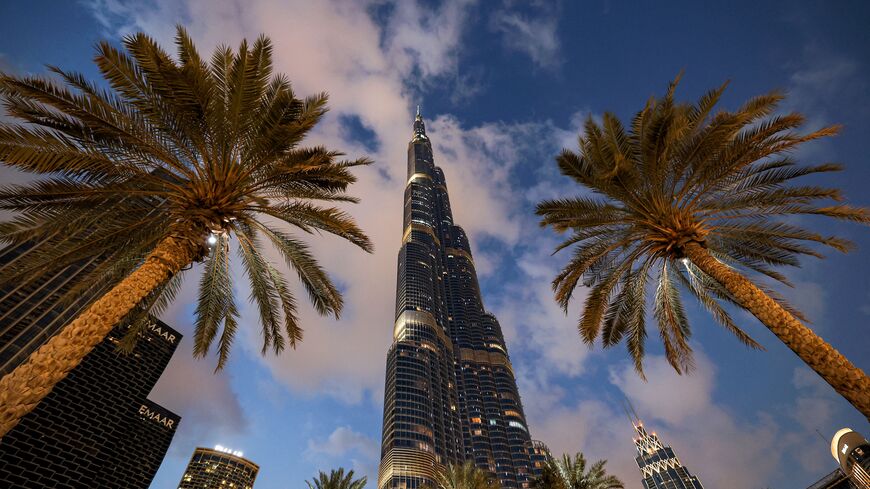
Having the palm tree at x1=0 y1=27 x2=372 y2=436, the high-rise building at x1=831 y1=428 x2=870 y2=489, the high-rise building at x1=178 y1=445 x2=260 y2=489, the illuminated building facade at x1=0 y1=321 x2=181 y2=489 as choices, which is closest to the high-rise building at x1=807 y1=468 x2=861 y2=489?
the high-rise building at x1=831 y1=428 x2=870 y2=489

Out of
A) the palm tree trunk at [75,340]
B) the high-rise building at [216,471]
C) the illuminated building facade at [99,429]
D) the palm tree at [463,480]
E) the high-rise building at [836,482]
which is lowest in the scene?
the palm tree trunk at [75,340]

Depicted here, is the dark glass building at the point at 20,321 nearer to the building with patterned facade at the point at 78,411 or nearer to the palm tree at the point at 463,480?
the building with patterned facade at the point at 78,411

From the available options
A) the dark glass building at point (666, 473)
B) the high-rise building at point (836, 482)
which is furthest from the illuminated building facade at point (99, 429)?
the dark glass building at point (666, 473)

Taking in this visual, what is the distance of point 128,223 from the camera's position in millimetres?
9188

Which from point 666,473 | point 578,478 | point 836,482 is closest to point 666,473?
point 666,473

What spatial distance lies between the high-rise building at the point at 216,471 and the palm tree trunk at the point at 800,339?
165095 mm

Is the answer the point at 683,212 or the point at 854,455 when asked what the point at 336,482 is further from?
the point at 854,455

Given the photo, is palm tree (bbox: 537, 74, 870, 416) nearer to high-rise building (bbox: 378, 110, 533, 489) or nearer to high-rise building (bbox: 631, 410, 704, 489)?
high-rise building (bbox: 378, 110, 533, 489)

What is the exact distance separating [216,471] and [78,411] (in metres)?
85.9

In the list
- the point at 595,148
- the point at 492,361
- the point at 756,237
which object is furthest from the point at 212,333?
the point at 492,361

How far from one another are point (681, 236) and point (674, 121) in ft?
9.95

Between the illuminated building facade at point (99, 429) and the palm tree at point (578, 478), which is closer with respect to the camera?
the palm tree at point (578, 478)

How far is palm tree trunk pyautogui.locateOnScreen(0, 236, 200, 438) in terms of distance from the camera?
516 centimetres

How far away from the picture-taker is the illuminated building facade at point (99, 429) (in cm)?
6631
